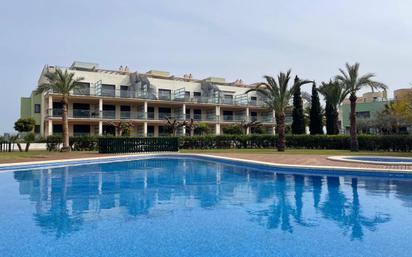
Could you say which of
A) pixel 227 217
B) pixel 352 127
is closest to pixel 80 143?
pixel 352 127

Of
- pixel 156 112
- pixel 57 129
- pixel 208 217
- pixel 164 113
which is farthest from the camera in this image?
pixel 164 113

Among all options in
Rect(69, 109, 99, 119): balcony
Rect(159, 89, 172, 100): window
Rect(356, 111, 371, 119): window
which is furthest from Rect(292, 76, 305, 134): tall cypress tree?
Rect(69, 109, 99, 119): balcony

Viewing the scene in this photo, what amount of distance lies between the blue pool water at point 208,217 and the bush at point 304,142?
17.8m

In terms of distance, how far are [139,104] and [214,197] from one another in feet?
110

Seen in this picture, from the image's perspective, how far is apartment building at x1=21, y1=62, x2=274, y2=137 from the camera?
1483 inches

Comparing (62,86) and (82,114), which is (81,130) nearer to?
(82,114)

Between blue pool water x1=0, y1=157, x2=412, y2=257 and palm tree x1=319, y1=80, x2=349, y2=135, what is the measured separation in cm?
2254

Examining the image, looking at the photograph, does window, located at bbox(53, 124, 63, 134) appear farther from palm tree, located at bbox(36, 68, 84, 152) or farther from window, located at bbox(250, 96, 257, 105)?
window, located at bbox(250, 96, 257, 105)

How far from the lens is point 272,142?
3472 centimetres

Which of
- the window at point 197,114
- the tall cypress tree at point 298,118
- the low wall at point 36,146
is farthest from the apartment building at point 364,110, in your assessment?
the low wall at point 36,146

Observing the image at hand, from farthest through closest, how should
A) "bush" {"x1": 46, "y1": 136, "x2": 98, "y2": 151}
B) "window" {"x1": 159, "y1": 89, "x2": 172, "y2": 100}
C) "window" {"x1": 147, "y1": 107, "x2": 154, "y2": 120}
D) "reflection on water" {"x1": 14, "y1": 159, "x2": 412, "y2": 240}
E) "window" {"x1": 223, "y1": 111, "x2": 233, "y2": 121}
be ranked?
1. "window" {"x1": 223, "y1": 111, "x2": 233, "y2": 121}
2. "window" {"x1": 159, "y1": 89, "x2": 172, "y2": 100}
3. "window" {"x1": 147, "y1": 107, "x2": 154, "y2": 120}
4. "bush" {"x1": 46, "y1": 136, "x2": 98, "y2": 151}
5. "reflection on water" {"x1": 14, "y1": 159, "x2": 412, "y2": 240}

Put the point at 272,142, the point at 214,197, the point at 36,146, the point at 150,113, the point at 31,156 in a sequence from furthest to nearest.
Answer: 1. the point at 150,113
2. the point at 272,142
3. the point at 36,146
4. the point at 31,156
5. the point at 214,197

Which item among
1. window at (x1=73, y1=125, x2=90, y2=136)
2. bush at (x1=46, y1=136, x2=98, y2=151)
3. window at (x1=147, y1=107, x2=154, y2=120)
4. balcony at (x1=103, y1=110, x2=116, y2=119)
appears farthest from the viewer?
window at (x1=147, y1=107, x2=154, y2=120)

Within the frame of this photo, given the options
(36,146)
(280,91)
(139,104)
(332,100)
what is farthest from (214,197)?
(139,104)
